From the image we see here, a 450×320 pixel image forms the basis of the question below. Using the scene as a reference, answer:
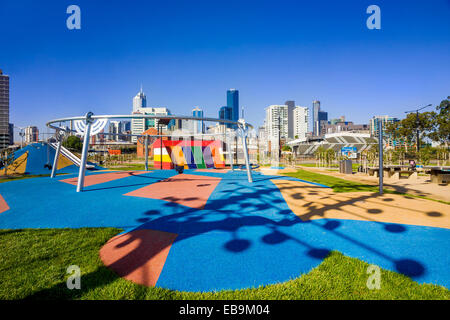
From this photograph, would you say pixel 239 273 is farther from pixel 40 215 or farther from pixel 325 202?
pixel 40 215

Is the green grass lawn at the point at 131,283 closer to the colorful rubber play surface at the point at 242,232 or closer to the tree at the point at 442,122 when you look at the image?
the colorful rubber play surface at the point at 242,232

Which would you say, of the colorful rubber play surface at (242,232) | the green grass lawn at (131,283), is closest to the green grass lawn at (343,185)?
the colorful rubber play surface at (242,232)

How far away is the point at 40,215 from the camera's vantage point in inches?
299

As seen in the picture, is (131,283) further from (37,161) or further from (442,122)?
(442,122)

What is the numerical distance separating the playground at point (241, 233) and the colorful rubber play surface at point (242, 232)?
0.08 feet

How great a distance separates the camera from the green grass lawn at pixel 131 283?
3424 mm

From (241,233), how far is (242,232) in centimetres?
7

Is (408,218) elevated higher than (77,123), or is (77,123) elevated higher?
(77,123)

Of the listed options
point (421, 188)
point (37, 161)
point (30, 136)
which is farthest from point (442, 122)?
point (30, 136)

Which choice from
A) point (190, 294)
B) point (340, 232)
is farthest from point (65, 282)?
point (340, 232)

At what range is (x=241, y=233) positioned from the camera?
19.7 ft

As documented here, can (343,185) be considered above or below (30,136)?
below

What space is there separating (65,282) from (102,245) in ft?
5.20

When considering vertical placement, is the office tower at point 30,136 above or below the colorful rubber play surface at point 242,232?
above
